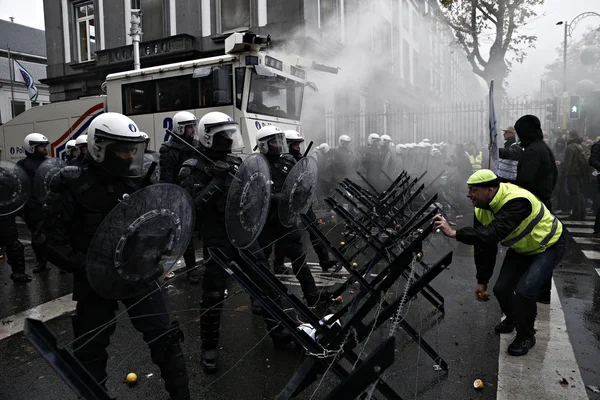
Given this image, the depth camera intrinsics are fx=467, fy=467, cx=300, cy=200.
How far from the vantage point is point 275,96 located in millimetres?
10227

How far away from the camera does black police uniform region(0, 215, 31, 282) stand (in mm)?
6176

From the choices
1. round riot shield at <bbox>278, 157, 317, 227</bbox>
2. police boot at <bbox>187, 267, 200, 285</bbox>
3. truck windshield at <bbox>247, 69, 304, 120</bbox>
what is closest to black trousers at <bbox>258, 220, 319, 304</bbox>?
round riot shield at <bbox>278, 157, 317, 227</bbox>

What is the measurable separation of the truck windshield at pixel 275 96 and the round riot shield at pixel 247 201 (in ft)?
19.5

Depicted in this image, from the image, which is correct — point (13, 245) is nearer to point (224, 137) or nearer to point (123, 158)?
point (224, 137)

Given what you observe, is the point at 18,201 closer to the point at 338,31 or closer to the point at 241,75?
the point at 241,75

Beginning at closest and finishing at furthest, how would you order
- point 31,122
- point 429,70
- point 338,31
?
1. point 31,122
2. point 338,31
3. point 429,70

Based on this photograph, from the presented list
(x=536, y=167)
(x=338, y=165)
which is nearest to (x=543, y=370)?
(x=536, y=167)

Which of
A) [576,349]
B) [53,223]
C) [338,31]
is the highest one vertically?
[338,31]

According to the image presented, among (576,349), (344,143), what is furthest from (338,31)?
(576,349)

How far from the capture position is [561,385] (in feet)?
11.0

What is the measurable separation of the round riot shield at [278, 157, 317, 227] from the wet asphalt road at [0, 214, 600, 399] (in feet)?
3.63

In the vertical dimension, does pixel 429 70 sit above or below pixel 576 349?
above

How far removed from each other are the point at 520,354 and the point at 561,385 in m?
0.49

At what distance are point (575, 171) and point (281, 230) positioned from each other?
8.72 meters
